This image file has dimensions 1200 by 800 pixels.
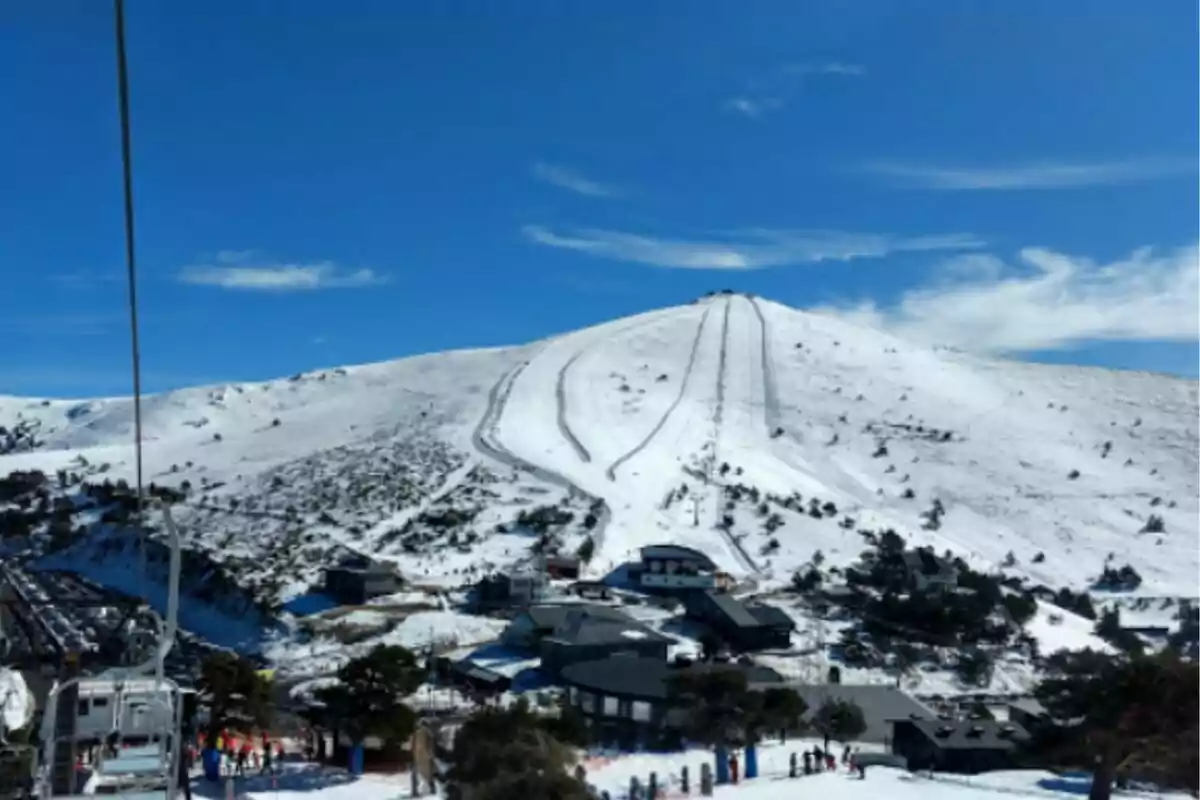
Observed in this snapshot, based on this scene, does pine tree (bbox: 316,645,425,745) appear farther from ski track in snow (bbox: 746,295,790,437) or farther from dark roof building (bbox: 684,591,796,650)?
ski track in snow (bbox: 746,295,790,437)

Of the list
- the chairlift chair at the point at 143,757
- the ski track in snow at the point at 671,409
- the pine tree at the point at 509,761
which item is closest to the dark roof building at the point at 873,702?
the pine tree at the point at 509,761

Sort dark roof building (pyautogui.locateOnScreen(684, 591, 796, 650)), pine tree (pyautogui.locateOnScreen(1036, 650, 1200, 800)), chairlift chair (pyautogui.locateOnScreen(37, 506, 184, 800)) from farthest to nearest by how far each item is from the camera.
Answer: dark roof building (pyautogui.locateOnScreen(684, 591, 796, 650))
pine tree (pyautogui.locateOnScreen(1036, 650, 1200, 800))
chairlift chair (pyautogui.locateOnScreen(37, 506, 184, 800))

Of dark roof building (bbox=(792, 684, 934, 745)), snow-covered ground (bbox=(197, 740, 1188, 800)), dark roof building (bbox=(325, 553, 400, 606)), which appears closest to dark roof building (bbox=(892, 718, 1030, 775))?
snow-covered ground (bbox=(197, 740, 1188, 800))

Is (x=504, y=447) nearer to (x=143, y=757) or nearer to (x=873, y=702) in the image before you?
(x=873, y=702)

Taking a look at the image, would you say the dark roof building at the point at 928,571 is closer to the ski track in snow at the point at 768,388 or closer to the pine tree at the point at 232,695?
the pine tree at the point at 232,695

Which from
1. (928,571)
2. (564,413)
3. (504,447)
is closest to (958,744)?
(928,571)

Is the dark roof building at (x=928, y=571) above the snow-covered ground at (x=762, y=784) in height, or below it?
above
